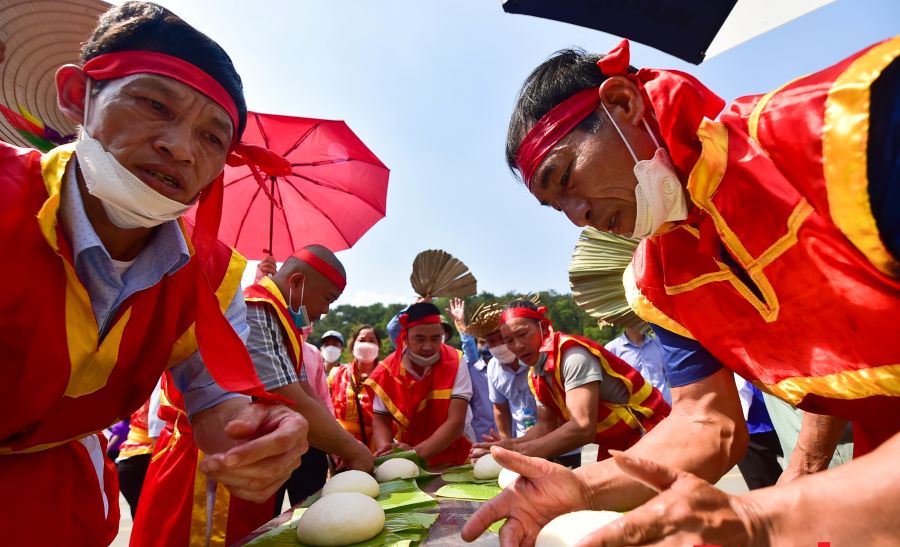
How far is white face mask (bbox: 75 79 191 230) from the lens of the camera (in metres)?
1.30

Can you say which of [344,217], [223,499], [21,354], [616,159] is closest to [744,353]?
[616,159]

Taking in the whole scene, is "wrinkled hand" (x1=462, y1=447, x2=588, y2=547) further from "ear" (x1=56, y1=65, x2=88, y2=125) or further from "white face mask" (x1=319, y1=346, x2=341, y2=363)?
"white face mask" (x1=319, y1=346, x2=341, y2=363)

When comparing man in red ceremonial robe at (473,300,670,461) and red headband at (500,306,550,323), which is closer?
man in red ceremonial robe at (473,300,670,461)

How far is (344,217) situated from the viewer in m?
4.25

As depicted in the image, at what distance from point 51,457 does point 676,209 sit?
1928mm

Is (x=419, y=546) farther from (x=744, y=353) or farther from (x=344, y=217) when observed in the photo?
(x=344, y=217)

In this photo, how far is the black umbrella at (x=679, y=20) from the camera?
91.4 inches


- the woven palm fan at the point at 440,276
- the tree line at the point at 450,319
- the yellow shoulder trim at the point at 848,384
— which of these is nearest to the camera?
the yellow shoulder trim at the point at 848,384

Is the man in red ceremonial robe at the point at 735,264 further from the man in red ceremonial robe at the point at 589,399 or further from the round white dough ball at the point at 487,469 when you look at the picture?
the man in red ceremonial robe at the point at 589,399

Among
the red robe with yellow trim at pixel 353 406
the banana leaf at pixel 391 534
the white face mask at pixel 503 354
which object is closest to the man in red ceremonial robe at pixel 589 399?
the white face mask at pixel 503 354

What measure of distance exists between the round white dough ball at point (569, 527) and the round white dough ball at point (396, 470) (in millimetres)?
1511

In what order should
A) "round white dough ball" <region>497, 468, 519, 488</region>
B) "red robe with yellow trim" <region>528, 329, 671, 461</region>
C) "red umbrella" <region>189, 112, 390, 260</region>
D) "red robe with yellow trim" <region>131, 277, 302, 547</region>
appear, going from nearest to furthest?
"red robe with yellow trim" <region>131, 277, 302, 547</region> → "round white dough ball" <region>497, 468, 519, 488</region> → "red robe with yellow trim" <region>528, 329, 671, 461</region> → "red umbrella" <region>189, 112, 390, 260</region>

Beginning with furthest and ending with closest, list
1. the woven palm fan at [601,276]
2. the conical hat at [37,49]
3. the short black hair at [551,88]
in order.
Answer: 1. the woven palm fan at [601,276]
2. the conical hat at [37,49]
3. the short black hair at [551,88]

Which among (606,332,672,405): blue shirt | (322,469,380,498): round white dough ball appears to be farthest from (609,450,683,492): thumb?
(606,332,672,405): blue shirt
